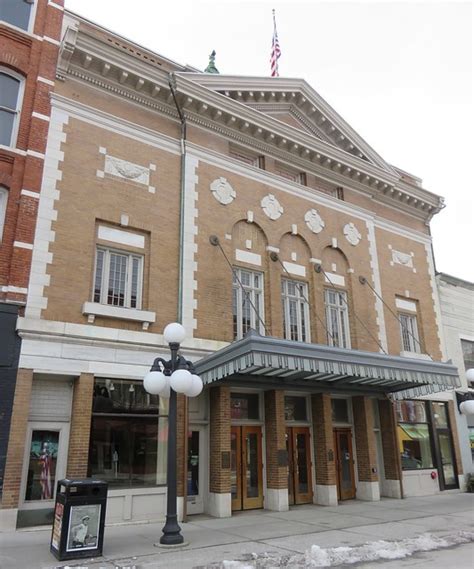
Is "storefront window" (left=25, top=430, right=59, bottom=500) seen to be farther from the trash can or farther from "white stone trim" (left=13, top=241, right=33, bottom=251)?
"white stone trim" (left=13, top=241, right=33, bottom=251)

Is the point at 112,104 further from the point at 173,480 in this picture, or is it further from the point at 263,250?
the point at 173,480

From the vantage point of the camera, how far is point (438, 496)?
17875mm

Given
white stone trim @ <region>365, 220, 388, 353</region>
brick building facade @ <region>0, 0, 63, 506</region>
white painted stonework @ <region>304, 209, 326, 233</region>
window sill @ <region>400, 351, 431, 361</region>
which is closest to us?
brick building facade @ <region>0, 0, 63, 506</region>

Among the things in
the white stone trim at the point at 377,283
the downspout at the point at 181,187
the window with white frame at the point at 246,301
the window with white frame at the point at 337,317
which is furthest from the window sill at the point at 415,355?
the downspout at the point at 181,187

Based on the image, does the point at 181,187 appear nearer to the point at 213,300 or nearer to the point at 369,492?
the point at 213,300

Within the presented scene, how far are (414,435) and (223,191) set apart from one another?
39.2 feet

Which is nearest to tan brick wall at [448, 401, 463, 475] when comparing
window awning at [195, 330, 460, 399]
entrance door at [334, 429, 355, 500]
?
window awning at [195, 330, 460, 399]

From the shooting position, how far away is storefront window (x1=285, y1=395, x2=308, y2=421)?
16047mm

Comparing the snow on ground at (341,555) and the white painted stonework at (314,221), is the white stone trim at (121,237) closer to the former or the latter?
the white painted stonework at (314,221)

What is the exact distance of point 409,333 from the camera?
19953 millimetres

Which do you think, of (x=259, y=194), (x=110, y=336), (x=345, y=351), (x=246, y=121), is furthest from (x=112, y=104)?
(x=345, y=351)

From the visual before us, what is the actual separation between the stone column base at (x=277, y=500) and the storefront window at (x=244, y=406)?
221 cm

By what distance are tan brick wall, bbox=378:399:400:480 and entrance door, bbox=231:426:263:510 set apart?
5718 millimetres

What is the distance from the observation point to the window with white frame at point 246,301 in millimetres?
15312
